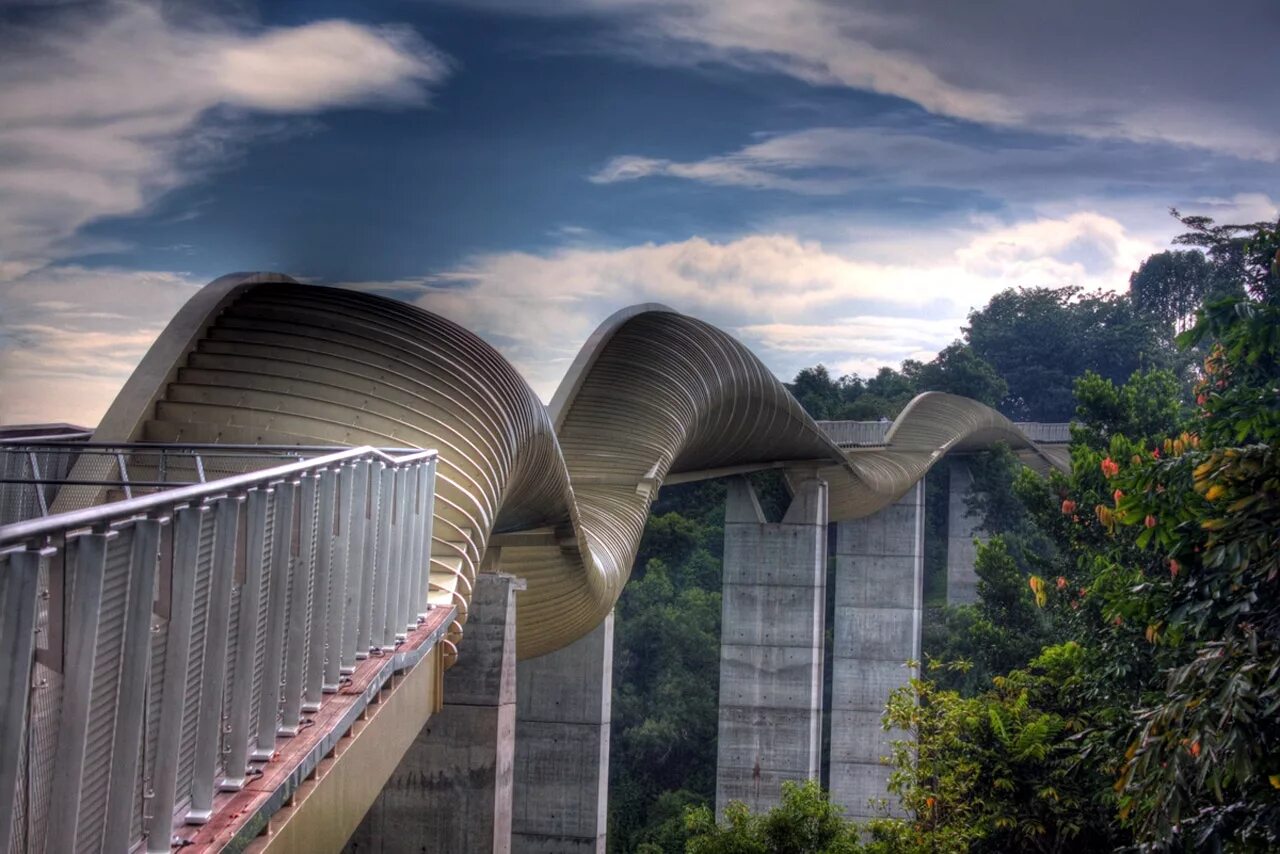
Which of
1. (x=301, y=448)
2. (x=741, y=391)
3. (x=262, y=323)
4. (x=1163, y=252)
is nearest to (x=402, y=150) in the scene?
(x=741, y=391)

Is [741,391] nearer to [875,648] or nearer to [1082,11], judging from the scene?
[875,648]

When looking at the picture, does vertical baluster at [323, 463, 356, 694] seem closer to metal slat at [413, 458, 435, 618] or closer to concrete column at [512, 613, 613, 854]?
metal slat at [413, 458, 435, 618]

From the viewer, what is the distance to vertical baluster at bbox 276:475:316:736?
4.62m

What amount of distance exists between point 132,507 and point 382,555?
2988 millimetres

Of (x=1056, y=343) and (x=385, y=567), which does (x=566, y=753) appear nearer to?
(x=385, y=567)

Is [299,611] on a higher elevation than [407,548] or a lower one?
lower

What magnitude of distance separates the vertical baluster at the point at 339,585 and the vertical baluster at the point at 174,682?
63.4 inches

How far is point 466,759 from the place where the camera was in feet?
31.2

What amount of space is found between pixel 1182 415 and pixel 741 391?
24.5 ft

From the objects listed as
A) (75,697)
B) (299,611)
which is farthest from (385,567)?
(75,697)

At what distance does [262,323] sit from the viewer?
9578 mm

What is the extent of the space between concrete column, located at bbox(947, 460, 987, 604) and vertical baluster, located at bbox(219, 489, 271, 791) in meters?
39.0

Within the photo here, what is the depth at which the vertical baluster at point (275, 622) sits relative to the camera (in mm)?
4352

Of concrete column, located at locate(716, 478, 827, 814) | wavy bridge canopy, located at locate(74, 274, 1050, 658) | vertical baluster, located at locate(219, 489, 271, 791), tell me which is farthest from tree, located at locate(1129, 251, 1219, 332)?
vertical baluster, located at locate(219, 489, 271, 791)
